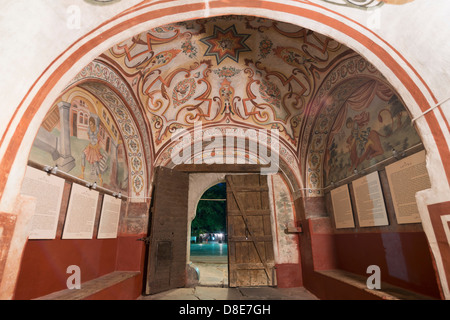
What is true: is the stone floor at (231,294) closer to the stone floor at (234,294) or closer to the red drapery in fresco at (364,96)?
the stone floor at (234,294)

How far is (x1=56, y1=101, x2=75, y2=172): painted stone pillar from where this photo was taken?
3247 millimetres

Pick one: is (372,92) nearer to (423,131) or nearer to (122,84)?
(423,131)

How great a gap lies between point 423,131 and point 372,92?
7.51 feet

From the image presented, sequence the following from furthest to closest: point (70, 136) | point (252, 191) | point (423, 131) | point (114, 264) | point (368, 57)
Answer: point (252, 191), point (114, 264), point (70, 136), point (368, 57), point (423, 131)

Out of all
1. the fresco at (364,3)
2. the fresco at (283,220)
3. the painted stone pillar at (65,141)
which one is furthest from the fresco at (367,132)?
the painted stone pillar at (65,141)

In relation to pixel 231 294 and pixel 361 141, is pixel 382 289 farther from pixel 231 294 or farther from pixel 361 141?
pixel 231 294

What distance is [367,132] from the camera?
4.06 meters

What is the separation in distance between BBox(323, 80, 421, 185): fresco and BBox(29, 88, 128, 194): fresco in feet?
15.1

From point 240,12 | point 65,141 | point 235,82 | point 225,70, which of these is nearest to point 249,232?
point 235,82

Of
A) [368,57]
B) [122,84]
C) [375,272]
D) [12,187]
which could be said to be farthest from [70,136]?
[375,272]

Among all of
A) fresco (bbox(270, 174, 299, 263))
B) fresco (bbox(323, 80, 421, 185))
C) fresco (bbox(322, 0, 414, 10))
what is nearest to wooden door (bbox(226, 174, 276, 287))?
fresco (bbox(270, 174, 299, 263))

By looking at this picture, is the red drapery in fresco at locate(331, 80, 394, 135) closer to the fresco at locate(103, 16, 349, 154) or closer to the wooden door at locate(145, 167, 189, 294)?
the fresco at locate(103, 16, 349, 154)

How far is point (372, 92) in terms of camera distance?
3943 mm

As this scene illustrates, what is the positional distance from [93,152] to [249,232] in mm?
4038
